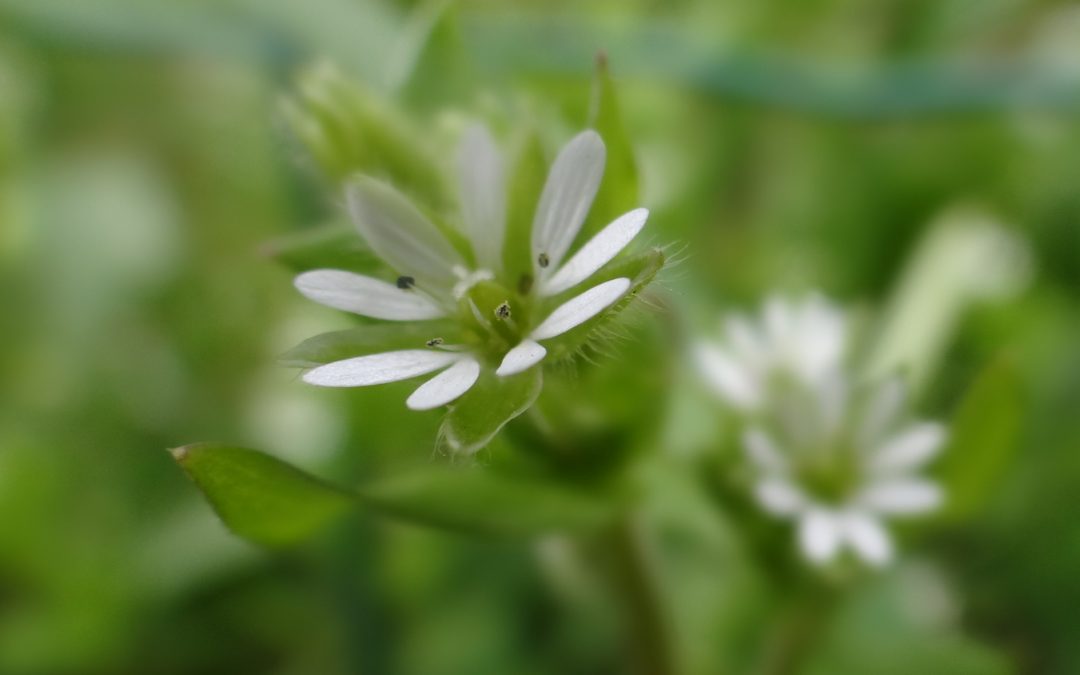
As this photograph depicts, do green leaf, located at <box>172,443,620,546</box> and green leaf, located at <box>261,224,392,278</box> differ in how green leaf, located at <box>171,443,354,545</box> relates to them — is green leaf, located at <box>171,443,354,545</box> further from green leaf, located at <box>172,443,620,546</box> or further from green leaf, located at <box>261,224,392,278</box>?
green leaf, located at <box>261,224,392,278</box>

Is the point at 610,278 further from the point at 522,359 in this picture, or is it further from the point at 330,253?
the point at 330,253

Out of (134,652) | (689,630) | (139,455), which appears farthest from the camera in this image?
(139,455)

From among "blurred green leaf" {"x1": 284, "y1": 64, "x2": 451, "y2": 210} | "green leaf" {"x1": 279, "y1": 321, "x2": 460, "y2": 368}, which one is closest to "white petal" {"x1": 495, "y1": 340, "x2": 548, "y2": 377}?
"green leaf" {"x1": 279, "y1": 321, "x2": 460, "y2": 368}

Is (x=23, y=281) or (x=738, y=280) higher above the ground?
Result: (x=23, y=281)

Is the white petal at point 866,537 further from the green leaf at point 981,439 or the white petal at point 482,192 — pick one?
the white petal at point 482,192

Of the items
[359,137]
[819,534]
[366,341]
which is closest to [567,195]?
[366,341]

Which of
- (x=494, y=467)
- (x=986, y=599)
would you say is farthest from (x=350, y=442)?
(x=986, y=599)

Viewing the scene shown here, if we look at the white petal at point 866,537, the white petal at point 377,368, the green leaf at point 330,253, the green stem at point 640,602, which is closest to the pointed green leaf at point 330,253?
the green leaf at point 330,253

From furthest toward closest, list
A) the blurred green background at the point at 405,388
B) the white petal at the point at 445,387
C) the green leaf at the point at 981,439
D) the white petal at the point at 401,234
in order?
the blurred green background at the point at 405,388
the green leaf at the point at 981,439
the white petal at the point at 401,234
the white petal at the point at 445,387

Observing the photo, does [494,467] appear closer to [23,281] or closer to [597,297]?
[597,297]
